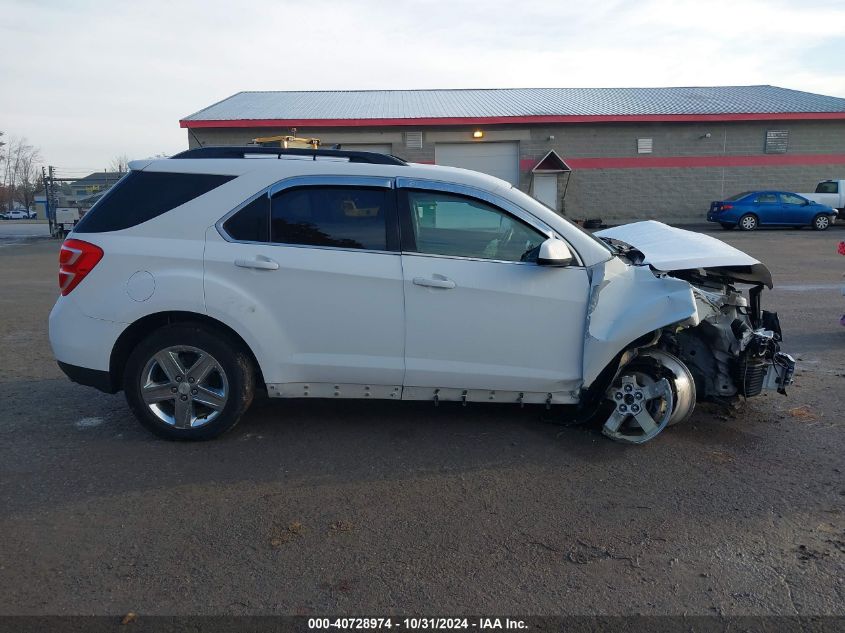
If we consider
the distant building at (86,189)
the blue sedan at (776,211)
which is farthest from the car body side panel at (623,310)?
the blue sedan at (776,211)

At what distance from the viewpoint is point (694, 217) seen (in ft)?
98.7

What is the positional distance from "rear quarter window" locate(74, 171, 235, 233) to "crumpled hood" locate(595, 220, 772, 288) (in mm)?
3111

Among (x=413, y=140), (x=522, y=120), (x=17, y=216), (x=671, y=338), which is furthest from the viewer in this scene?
(x=17, y=216)

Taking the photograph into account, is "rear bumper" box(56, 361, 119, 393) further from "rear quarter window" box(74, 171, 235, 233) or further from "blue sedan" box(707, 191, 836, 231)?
"blue sedan" box(707, 191, 836, 231)

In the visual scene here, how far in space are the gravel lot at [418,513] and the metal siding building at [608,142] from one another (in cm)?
2396

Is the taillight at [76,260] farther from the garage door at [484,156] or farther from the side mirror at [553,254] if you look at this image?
the garage door at [484,156]

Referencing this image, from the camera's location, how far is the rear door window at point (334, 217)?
14.9 ft

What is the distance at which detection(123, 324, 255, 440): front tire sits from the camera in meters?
4.50

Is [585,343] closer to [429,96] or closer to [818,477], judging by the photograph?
[818,477]

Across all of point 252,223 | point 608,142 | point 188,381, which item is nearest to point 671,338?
point 252,223

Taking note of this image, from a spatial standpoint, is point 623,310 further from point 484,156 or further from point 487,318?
point 484,156

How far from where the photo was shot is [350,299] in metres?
4.46

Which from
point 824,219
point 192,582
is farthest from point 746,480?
point 824,219

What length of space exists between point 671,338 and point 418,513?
237 cm
